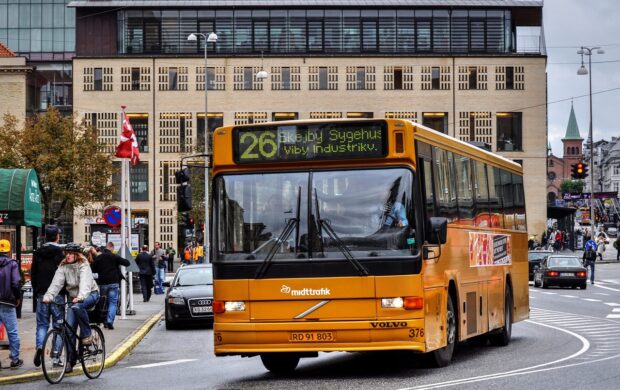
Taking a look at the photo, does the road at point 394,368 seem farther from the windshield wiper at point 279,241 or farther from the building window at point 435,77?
the building window at point 435,77

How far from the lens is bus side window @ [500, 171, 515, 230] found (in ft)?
70.8

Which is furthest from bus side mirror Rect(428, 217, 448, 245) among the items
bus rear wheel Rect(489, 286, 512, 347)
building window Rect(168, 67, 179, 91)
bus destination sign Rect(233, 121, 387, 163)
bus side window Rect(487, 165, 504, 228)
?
building window Rect(168, 67, 179, 91)

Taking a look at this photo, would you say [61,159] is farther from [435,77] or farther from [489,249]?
[489,249]

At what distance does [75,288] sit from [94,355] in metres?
0.93

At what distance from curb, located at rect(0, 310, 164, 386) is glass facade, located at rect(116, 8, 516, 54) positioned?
5245 cm

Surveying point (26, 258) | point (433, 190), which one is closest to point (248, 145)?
point (433, 190)

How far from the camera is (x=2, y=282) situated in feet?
55.6

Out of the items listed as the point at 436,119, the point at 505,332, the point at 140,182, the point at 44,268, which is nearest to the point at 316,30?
the point at 436,119

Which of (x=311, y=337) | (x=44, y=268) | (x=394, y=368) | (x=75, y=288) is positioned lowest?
(x=394, y=368)

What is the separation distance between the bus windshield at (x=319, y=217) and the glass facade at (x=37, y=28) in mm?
95200

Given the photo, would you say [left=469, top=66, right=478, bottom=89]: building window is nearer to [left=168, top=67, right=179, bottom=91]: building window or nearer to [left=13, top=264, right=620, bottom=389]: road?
[left=168, top=67, right=179, bottom=91]: building window

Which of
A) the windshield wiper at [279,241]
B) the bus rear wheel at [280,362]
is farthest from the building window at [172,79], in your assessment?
the windshield wiper at [279,241]

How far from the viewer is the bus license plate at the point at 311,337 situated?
14852 millimetres

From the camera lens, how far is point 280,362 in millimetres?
16641
